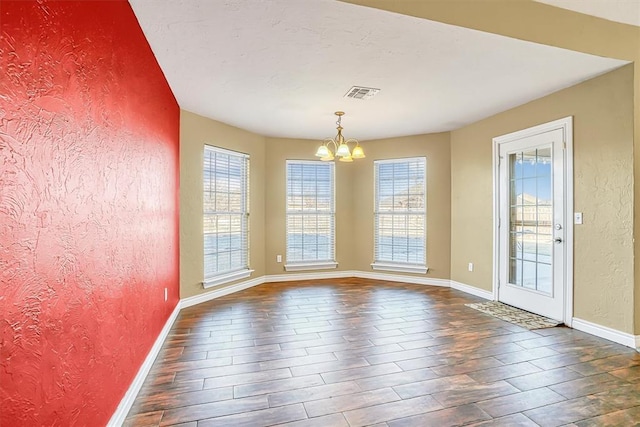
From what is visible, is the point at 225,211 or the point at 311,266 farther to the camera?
the point at 311,266

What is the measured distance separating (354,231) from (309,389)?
4051 mm

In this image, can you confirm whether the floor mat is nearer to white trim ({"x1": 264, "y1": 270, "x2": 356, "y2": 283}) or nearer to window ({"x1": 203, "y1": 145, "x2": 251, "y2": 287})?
white trim ({"x1": 264, "y1": 270, "x2": 356, "y2": 283})

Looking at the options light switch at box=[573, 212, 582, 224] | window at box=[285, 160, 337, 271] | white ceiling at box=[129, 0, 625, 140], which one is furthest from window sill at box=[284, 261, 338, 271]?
light switch at box=[573, 212, 582, 224]

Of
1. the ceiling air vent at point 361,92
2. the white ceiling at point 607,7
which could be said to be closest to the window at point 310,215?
the ceiling air vent at point 361,92

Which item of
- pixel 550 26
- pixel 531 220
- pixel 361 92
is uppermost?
pixel 550 26

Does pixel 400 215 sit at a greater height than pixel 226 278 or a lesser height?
greater

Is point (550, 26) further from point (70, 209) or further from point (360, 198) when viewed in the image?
point (360, 198)

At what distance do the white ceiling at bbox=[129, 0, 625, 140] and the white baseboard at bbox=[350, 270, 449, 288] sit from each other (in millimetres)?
2565

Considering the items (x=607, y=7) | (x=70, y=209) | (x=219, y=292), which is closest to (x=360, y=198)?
(x=219, y=292)

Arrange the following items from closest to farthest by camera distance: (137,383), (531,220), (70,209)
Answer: (70,209) < (137,383) < (531,220)

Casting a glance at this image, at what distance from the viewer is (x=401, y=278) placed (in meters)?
5.80

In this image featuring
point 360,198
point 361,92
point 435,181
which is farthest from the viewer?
point 360,198

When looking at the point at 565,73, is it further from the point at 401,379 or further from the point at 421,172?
the point at 401,379

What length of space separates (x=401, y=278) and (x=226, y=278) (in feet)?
9.30
